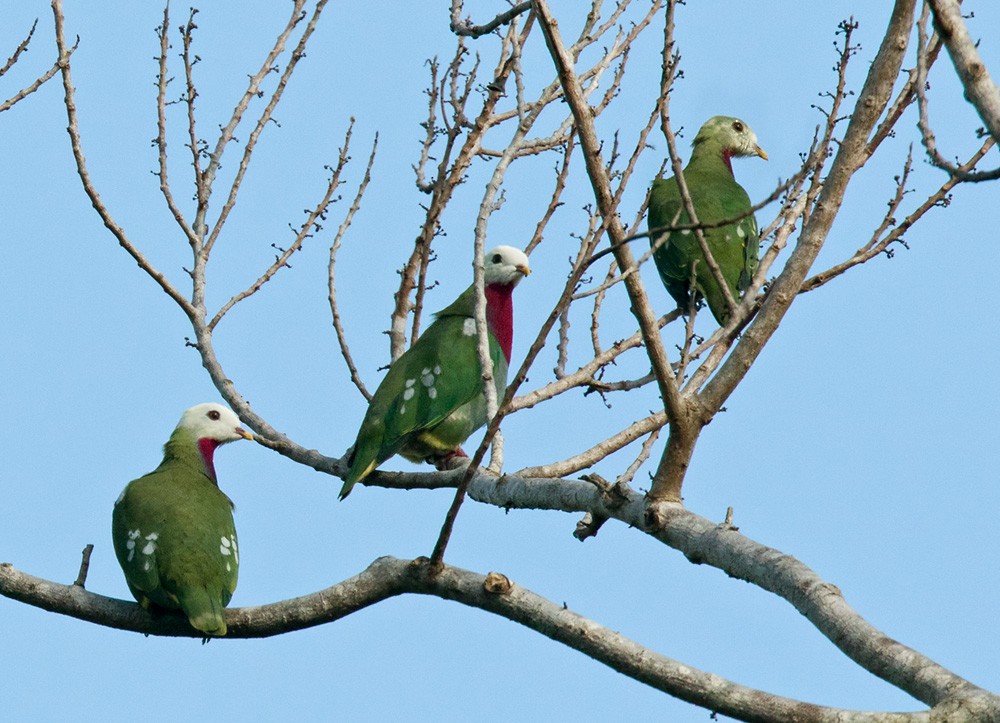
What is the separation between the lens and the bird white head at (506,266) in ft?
23.4

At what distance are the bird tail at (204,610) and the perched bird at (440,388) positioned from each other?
1036 millimetres

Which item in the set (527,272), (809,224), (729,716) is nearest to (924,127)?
(809,224)

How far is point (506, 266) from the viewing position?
23.5 ft

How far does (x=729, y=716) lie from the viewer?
3.25m

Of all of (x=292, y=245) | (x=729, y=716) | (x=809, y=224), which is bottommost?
(x=729, y=716)

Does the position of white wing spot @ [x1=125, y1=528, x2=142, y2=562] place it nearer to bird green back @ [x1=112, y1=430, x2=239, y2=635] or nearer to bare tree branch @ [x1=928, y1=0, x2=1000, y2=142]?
bird green back @ [x1=112, y1=430, x2=239, y2=635]

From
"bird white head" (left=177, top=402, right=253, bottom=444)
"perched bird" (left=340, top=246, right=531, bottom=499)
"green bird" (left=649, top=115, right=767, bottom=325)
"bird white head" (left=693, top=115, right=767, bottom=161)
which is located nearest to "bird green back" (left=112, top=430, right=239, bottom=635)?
"bird white head" (left=177, top=402, right=253, bottom=444)

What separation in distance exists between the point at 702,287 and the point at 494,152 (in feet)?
4.67

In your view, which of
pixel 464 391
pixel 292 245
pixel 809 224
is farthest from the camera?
pixel 464 391

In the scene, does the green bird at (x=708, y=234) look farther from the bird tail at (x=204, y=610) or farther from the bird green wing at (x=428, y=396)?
the bird tail at (x=204, y=610)

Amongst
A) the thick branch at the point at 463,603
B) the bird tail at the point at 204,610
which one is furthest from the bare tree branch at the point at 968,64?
the bird tail at the point at 204,610

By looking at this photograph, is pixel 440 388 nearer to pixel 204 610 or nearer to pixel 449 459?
pixel 449 459

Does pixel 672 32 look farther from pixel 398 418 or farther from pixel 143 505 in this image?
pixel 143 505

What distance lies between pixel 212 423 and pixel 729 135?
155 inches
